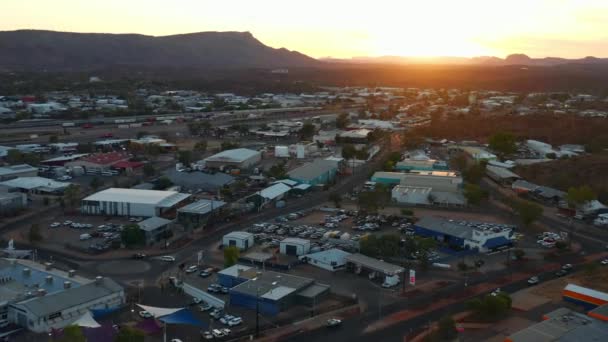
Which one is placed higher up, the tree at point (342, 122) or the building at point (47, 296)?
the tree at point (342, 122)

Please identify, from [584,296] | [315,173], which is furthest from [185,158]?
[584,296]

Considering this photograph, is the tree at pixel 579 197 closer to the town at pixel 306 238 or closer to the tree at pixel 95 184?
the town at pixel 306 238

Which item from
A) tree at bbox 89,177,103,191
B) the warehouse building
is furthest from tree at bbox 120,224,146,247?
tree at bbox 89,177,103,191

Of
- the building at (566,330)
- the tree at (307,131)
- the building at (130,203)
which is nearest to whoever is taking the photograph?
the building at (566,330)

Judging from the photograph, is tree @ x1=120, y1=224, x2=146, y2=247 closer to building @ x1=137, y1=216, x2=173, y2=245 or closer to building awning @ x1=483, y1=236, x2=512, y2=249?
building @ x1=137, y1=216, x2=173, y2=245

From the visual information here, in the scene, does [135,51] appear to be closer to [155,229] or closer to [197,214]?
[197,214]

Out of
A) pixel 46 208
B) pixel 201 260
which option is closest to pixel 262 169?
pixel 46 208

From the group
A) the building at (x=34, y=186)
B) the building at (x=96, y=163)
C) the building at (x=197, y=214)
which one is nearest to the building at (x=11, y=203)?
the building at (x=34, y=186)
